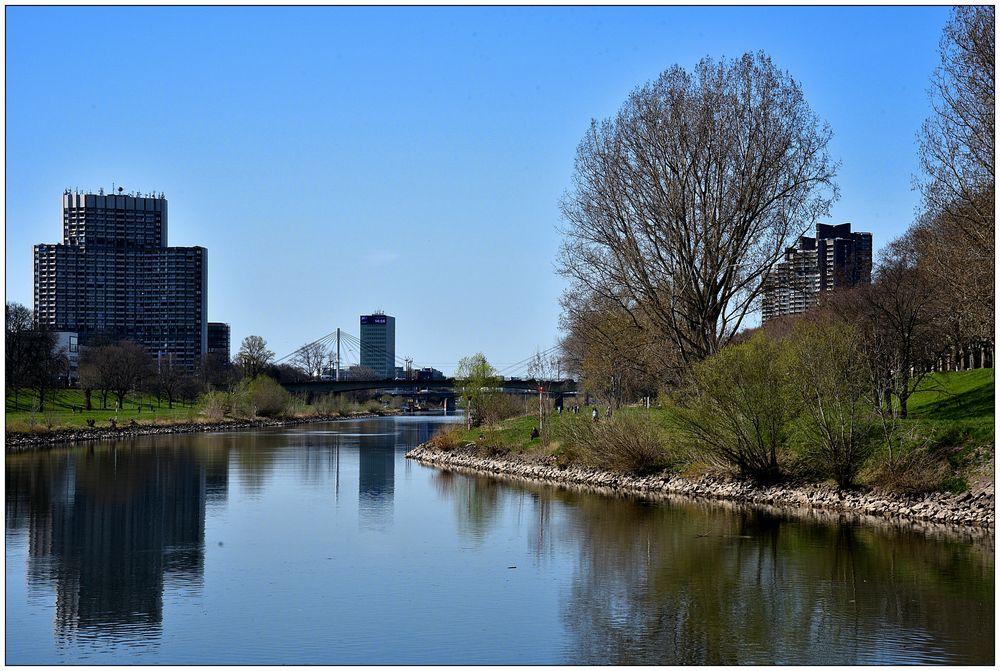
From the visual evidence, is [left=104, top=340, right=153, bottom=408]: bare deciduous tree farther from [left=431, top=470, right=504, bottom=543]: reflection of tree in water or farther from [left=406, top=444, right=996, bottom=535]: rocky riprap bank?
[left=406, top=444, right=996, bottom=535]: rocky riprap bank

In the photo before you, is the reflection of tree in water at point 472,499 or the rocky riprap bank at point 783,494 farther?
the reflection of tree in water at point 472,499

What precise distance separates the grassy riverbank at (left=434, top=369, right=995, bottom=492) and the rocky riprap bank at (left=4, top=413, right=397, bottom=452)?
23.4m

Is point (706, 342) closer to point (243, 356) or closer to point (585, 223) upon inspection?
point (585, 223)

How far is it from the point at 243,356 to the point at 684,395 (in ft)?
385

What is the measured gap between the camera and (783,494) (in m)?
32.7

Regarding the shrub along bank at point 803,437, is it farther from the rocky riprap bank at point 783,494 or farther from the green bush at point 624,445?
the rocky riprap bank at point 783,494

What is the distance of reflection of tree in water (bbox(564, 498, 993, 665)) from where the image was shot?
51.2ft

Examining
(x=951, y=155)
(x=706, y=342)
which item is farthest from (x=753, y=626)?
(x=706, y=342)

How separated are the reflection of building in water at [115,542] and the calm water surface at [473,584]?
9cm

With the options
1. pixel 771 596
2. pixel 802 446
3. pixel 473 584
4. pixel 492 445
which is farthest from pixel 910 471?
pixel 492 445

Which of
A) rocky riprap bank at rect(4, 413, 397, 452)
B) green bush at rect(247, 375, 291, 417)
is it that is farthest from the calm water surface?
green bush at rect(247, 375, 291, 417)

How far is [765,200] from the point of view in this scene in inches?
1523

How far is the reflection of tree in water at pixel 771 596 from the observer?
51.2 feet

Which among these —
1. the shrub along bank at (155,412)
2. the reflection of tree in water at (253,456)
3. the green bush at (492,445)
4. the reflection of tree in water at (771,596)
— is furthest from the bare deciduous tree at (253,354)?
the reflection of tree in water at (771,596)
